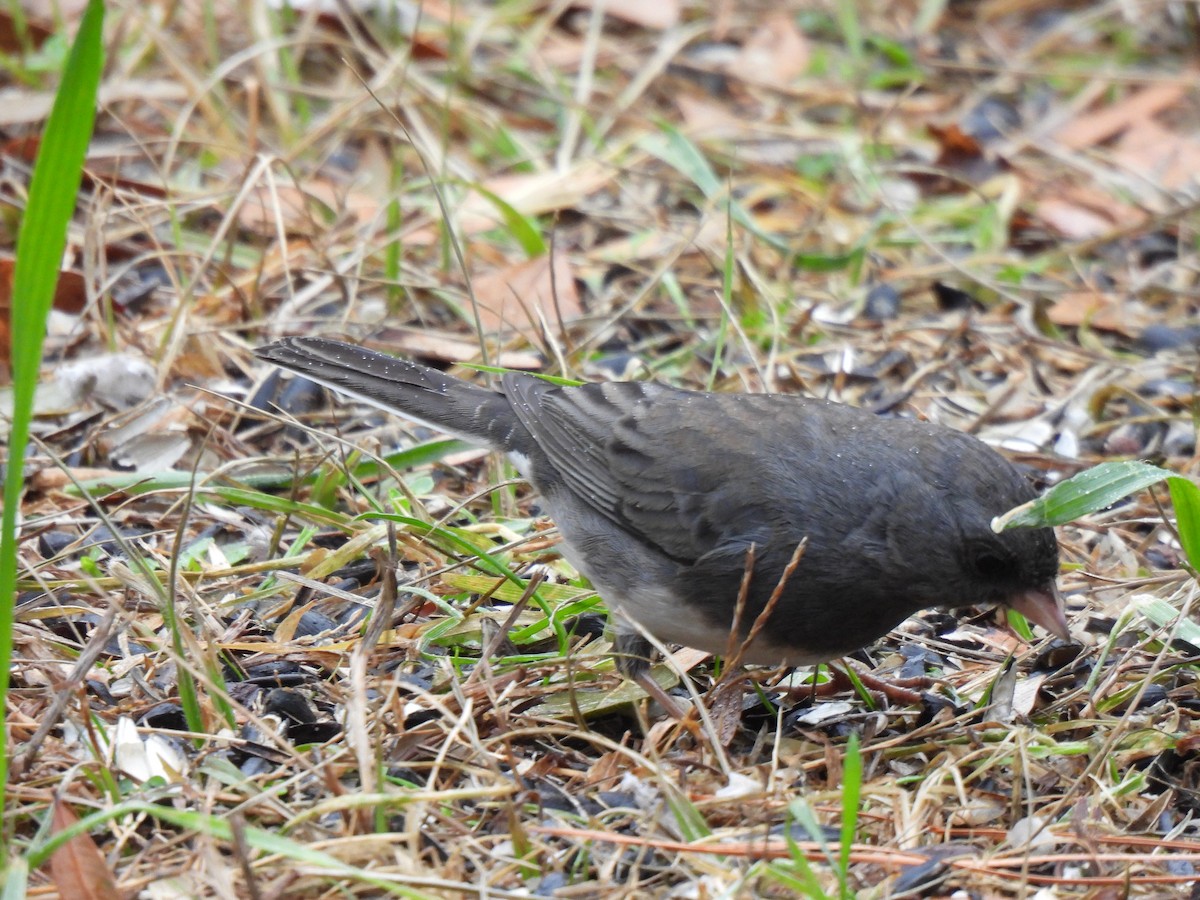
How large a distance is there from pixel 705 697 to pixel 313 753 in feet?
2.98

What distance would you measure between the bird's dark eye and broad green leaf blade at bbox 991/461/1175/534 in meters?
0.16

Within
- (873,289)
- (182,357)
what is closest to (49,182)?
(182,357)

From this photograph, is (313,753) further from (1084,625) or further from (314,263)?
(314,263)

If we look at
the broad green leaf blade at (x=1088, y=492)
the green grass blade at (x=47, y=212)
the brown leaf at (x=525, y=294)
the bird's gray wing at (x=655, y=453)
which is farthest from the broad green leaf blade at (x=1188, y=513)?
the brown leaf at (x=525, y=294)

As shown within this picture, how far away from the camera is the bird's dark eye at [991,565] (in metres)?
2.88

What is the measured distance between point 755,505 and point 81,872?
1489 mm

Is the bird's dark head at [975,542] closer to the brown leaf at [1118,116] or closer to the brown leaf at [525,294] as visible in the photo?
the brown leaf at [525,294]

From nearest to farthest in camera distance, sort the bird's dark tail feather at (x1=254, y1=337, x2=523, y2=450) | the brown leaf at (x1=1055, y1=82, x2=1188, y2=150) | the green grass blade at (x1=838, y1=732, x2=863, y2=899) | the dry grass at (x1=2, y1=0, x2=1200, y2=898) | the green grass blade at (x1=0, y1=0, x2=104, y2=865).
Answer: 1. the green grass blade at (x1=0, y1=0, x2=104, y2=865)
2. the green grass blade at (x1=838, y1=732, x2=863, y2=899)
3. the dry grass at (x1=2, y1=0, x2=1200, y2=898)
4. the bird's dark tail feather at (x1=254, y1=337, x2=523, y2=450)
5. the brown leaf at (x1=1055, y1=82, x2=1188, y2=150)

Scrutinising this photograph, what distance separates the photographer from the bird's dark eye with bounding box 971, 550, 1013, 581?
288 cm

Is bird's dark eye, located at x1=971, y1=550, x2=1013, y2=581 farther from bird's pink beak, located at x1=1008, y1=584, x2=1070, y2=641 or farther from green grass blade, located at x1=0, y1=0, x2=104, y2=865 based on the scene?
green grass blade, located at x1=0, y1=0, x2=104, y2=865

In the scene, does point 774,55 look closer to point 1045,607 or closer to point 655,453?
point 655,453

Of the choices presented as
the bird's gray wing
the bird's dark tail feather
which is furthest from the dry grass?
the bird's gray wing

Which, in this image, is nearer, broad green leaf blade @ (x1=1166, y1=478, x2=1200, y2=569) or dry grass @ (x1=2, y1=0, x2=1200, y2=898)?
dry grass @ (x1=2, y1=0, x2=1200, y2=898)

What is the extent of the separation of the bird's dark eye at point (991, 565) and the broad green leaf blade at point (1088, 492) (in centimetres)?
16
